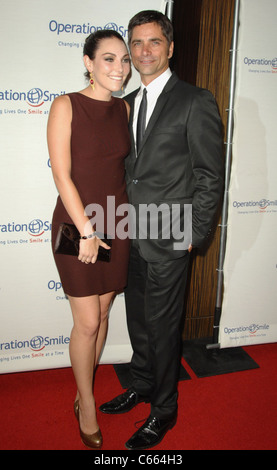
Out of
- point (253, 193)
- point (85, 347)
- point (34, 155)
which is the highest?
point (34, 155)

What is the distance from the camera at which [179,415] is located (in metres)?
2.30

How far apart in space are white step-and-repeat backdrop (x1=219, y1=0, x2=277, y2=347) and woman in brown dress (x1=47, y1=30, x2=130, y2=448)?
1.01m

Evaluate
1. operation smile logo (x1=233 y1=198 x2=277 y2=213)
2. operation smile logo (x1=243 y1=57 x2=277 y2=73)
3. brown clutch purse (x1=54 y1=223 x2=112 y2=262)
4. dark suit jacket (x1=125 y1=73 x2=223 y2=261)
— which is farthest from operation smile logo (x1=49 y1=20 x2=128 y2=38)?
operation smile logo (x1=233 y1=198 x2=277 y2=213)

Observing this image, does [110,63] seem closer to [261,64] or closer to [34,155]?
[34,155]

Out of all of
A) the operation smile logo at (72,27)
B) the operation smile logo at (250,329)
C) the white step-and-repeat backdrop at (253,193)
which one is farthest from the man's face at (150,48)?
the operation smile logo at (250,329)

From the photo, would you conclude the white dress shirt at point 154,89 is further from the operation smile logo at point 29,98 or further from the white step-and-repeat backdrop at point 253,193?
the white step-and-repeat backdrop at point 253,193

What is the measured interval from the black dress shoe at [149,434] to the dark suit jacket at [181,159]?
3.03 ft

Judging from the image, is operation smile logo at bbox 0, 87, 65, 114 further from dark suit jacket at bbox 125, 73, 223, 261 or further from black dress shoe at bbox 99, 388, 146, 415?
black dress shoe at bbox 99, 388, 146, 415

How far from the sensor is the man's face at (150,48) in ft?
6.22

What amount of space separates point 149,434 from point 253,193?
173 centimetres

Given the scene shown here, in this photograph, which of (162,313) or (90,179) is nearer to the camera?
(90,179)

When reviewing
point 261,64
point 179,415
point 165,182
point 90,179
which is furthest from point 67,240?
point 261,64

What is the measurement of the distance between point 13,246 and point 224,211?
1.47 m

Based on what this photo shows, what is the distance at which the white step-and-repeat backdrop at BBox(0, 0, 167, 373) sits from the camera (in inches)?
88.7
